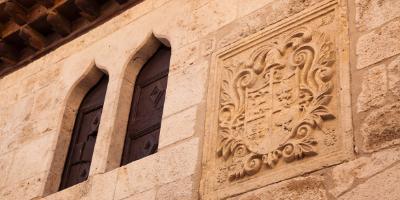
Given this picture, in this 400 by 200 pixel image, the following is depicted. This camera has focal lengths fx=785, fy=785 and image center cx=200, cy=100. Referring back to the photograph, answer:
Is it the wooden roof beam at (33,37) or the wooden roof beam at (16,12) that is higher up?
the wooden roof beam at (16,12)

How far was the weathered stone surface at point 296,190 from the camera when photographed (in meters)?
3.59

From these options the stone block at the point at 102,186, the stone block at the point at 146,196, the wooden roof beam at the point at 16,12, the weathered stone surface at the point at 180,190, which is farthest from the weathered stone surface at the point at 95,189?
the wooden roof beam at the point at 16,12

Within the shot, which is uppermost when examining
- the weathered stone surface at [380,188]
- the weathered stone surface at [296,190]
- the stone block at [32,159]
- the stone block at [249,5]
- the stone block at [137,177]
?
the stone block at [249,5]

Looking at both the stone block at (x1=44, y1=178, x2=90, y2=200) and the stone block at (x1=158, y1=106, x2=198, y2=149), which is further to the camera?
the stone block at (x1=44, y1=178, x2=90, y2=200)

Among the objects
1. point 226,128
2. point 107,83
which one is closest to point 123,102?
point 107,83

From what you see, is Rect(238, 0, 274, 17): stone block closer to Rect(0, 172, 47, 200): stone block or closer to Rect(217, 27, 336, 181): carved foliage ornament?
Rect(217, 27, 336, 181): carved foliage ornament

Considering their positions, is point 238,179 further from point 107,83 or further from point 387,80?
point 107,83

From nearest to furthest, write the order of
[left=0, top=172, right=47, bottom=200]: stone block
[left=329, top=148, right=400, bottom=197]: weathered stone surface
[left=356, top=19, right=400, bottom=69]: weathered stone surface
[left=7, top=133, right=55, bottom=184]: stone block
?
1. [left=329, top=148, right=400, bottom=197]: weathered stone surface
2. [left=356, top=19, right=400, bottom=69]: weathered stone surface
3. [left=0, top=172, right=47, bottom=200]: stone block
4. [left=7, top=133, right=55, bottom=184]: stone block

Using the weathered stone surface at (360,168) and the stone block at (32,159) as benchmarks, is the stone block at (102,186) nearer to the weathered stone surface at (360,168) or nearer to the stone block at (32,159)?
the stone block at (32,159)

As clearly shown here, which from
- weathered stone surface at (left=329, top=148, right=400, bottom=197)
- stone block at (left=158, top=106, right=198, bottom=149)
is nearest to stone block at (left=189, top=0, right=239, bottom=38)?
stone block at (left=158, top=106, right=198, bottom=149)

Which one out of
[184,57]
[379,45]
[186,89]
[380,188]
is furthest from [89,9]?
[380,188]

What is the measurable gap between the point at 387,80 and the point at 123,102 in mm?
2137

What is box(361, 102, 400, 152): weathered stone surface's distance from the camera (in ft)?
11.5

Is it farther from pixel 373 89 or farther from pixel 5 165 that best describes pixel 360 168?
pixel 5 165
